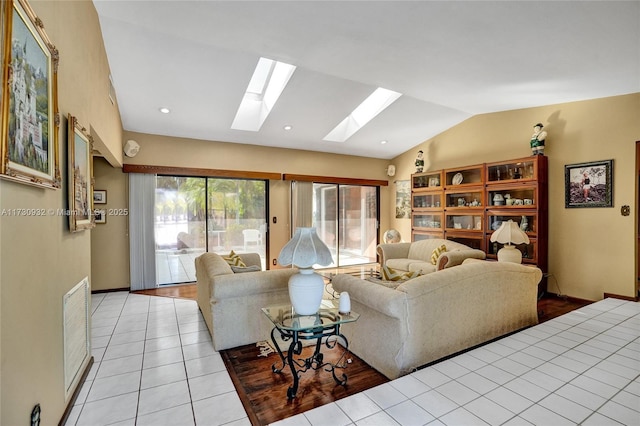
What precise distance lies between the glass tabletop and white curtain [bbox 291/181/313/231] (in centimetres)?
390

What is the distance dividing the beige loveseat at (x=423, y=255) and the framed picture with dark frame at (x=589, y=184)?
150 centimetres

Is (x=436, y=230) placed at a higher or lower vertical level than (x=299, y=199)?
lower

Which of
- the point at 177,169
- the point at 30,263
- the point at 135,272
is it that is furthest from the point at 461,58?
the point at 135,272

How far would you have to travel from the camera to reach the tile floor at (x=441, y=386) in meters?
1.83

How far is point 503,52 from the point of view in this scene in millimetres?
3008

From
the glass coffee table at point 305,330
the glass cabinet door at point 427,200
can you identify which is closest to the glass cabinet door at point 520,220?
the glass cabinet door at point 427,200

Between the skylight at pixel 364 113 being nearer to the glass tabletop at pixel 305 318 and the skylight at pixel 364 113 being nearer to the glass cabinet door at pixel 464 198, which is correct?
the glass cabinet door at pixel 464 198

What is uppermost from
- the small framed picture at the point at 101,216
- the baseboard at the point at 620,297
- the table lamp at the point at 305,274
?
the small framed picture at the point at 101,216

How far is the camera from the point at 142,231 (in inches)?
203

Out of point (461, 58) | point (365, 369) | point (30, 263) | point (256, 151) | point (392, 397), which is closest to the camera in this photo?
point (30, 263)

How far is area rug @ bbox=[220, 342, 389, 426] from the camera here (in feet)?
6.66

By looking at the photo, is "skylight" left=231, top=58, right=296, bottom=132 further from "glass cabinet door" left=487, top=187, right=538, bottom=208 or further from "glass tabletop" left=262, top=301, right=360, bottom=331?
"glass cabinet door" left=487, top=187, right=538, bottom=208

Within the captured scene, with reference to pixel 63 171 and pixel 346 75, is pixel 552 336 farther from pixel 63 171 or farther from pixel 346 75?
pixel 63 171

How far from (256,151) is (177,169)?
4.93ft
